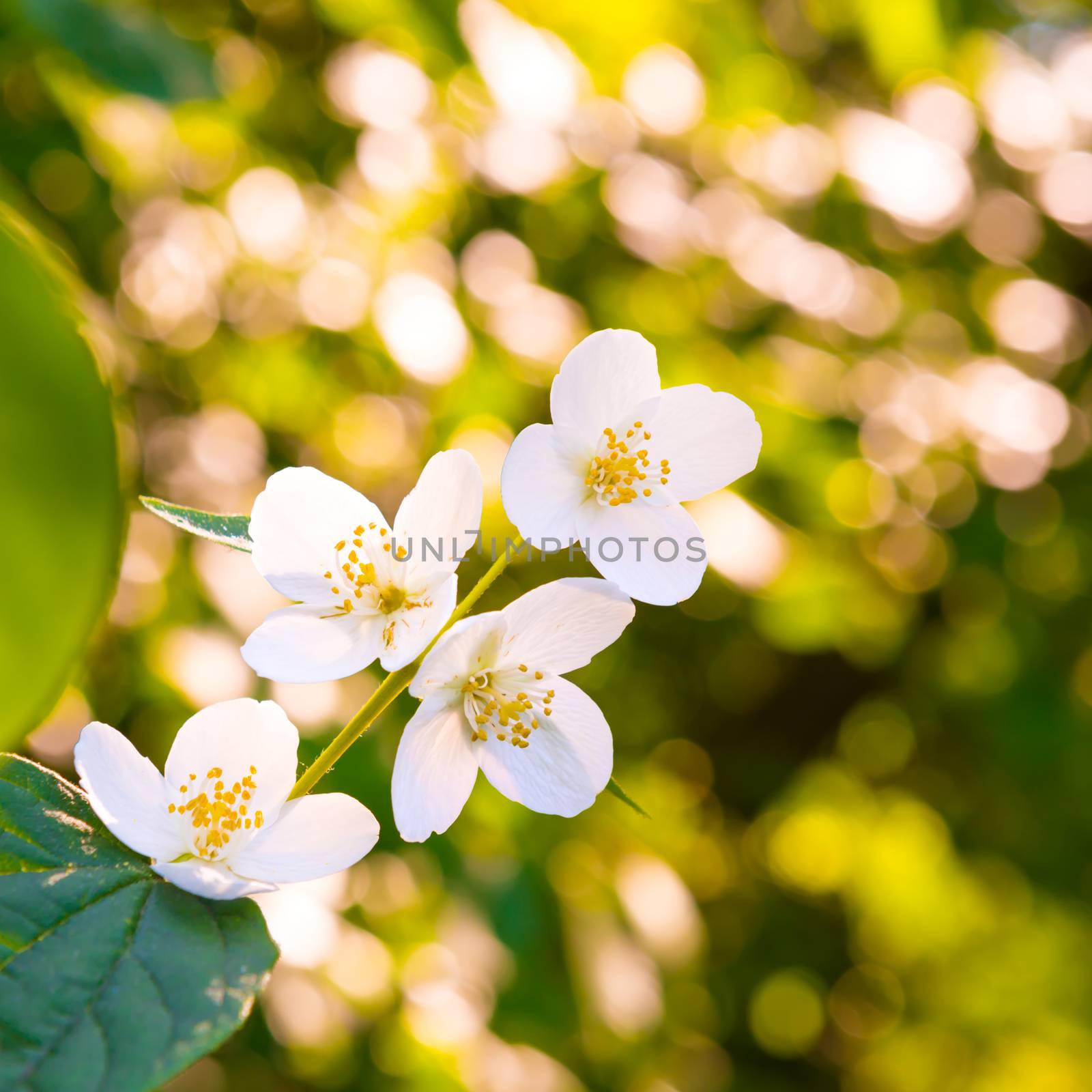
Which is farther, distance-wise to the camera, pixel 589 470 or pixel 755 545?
pixel 755 545

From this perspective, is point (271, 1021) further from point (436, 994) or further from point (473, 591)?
point (473, 591)

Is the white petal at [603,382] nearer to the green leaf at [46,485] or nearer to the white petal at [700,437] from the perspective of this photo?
the white petal at [700,437]

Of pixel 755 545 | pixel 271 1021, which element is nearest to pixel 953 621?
pixel 755 545

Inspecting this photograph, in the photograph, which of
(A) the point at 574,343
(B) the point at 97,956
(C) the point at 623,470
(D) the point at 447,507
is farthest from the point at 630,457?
(A) the point at 574,343

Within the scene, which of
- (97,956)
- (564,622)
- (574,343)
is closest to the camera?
(97,956)

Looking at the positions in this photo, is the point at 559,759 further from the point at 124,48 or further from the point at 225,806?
the point at 124,48

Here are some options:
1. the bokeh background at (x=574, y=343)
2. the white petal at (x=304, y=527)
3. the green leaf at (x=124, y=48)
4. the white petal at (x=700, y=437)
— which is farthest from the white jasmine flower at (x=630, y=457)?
the green leaf at (x=124, y=48)
